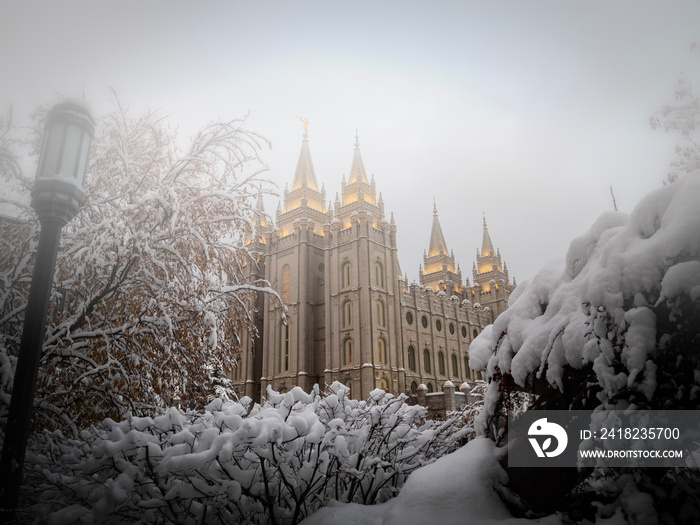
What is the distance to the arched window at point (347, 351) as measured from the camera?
37719 mm

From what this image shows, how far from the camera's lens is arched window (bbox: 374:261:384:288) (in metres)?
40.2

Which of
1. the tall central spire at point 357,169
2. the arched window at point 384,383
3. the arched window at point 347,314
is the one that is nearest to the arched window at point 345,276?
the arched window at point 347,314

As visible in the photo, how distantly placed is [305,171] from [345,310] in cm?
1654

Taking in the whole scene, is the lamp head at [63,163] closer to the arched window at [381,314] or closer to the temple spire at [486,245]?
the arched window at [381,314]

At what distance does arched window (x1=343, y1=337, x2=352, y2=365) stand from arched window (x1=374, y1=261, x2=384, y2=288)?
5.39 meters

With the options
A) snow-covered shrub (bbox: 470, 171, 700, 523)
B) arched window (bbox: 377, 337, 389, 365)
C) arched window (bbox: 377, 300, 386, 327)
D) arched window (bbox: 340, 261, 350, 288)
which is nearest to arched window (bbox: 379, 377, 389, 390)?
arched window (bbox: 377, 337, 389, 365)

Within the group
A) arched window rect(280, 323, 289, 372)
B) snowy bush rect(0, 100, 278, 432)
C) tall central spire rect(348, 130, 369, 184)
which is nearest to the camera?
snowy bush rect(0, 100, 278, 432)

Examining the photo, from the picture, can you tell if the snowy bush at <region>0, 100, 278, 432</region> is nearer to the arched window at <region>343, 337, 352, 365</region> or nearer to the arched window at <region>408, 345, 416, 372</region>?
the arched window at <region>343, 337, 352, 365</region>

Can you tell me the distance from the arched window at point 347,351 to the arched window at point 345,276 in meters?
4.63

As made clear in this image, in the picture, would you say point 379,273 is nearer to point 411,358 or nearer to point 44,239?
point 411,358

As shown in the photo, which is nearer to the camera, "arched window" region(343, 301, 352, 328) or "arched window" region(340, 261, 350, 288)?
"arched window" region(343, 301, 352, 328)

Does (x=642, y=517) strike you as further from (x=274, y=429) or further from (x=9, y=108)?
(x=9, y=108)

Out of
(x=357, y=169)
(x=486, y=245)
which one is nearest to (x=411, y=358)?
(x=357, y=169)

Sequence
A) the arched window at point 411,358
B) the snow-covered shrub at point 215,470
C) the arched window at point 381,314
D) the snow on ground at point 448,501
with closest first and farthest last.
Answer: the snow on ground at point 448,501 → the snow-covered shrub at point 215,470 → the arched window at point 381,314 → the arched window at point 411,358
